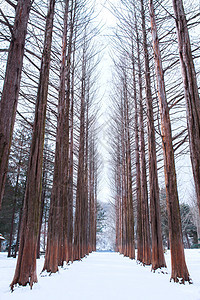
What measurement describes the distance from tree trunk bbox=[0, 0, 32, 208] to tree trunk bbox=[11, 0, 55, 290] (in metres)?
1.17

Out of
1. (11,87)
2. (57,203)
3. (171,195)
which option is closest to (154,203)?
(171,195)

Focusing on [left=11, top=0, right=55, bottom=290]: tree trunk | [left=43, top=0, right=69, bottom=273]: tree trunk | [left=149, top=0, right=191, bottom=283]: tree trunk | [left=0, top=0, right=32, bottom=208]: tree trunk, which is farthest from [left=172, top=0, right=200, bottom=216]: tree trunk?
[left=43, top=0, right=69, bottom=273]: tree trunk

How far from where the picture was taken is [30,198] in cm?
343

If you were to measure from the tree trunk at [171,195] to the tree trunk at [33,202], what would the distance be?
2428 millimetres

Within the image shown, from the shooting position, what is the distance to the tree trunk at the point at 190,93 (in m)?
2.79

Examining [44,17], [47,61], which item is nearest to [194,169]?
[47,61]

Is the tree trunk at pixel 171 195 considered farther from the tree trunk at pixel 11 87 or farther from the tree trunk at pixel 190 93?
the tree trunk at pixel 11 87

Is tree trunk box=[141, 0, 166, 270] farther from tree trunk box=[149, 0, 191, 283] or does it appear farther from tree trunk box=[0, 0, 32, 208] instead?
tree trunk box=[0, 0, 32, 208]

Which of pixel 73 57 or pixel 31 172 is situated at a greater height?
pixel 73 57

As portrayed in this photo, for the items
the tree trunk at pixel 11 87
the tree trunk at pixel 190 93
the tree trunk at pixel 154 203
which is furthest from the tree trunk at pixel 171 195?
the tree trunk at pixel 11 87

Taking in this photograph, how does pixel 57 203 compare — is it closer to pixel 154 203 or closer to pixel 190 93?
pixel 154 203

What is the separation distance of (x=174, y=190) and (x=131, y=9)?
5.98m

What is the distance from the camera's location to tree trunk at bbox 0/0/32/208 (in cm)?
229

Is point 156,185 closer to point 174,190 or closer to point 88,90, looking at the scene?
point 174,190
